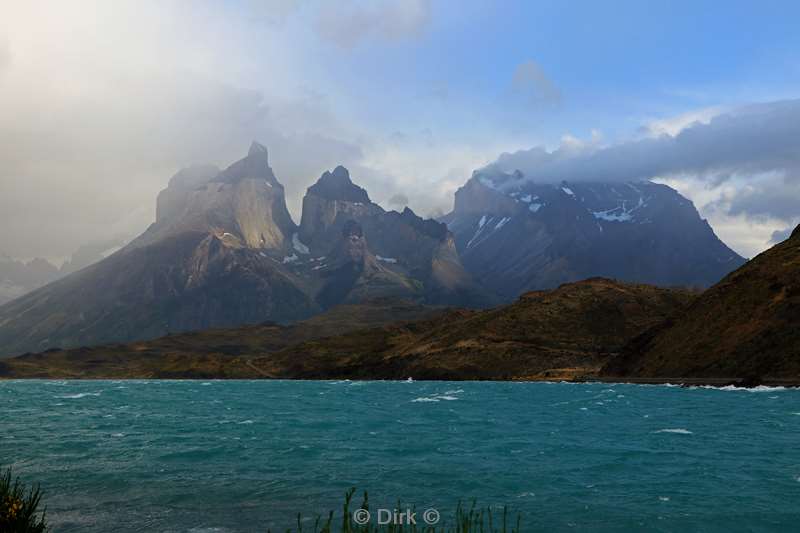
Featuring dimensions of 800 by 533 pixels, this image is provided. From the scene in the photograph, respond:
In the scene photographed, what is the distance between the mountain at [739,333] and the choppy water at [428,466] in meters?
54.7

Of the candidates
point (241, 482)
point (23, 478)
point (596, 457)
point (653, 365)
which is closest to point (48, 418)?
point (23, 478)

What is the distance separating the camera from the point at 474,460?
4744cm

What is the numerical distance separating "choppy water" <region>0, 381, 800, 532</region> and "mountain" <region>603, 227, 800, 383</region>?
5467 cm

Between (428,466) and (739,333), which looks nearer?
(428,466)

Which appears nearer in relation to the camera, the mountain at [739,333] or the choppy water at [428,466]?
the choppy water at [428,466]

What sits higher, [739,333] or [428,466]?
[739,333]

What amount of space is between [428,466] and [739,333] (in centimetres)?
12069

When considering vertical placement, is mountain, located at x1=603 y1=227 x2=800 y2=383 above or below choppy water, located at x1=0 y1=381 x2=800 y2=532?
above

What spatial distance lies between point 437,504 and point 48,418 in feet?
229

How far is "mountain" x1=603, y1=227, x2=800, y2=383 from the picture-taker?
13488 cm

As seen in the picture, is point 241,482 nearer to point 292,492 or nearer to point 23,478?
point 292,492

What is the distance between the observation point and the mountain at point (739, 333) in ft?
443

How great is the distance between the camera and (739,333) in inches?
5738

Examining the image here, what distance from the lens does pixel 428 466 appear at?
44.9 meters
